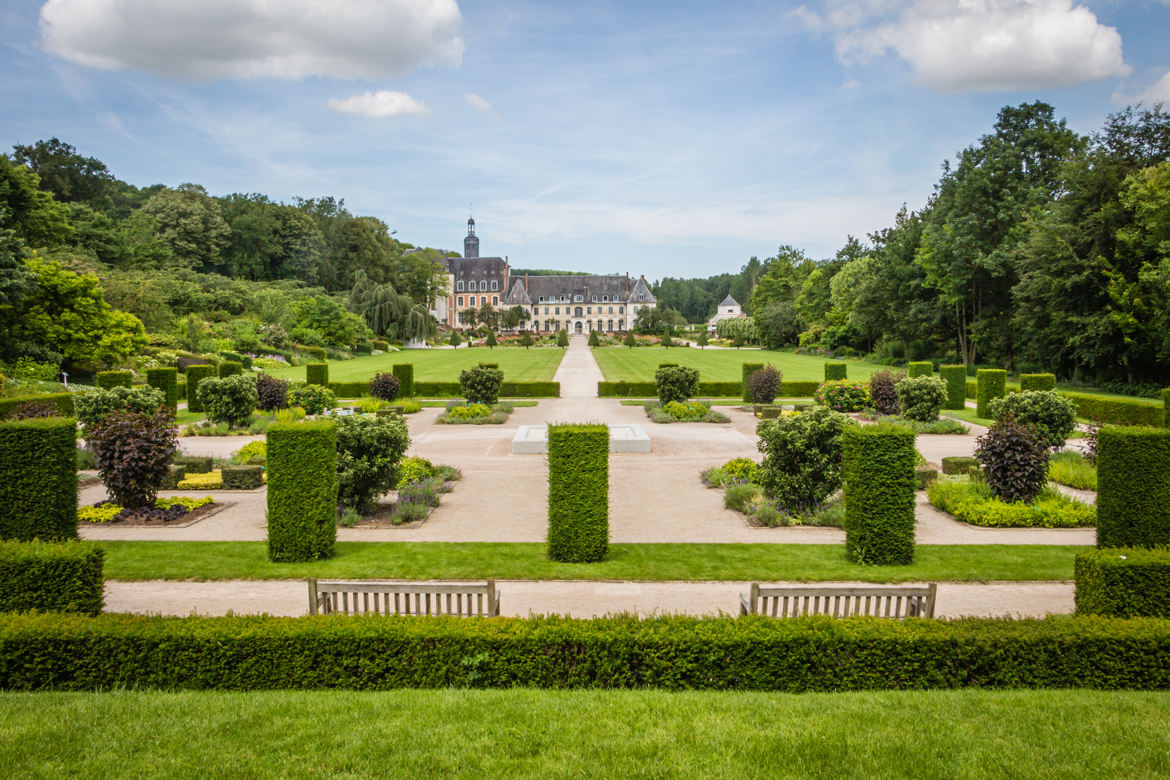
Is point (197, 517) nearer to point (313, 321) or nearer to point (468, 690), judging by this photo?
point (468, 690)

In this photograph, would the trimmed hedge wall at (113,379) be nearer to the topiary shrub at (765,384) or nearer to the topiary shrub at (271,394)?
the topiary shrub at (271,394)

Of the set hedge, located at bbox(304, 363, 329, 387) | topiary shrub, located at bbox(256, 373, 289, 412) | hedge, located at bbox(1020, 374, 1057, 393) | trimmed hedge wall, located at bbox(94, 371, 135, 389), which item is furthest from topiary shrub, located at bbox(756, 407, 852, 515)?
hedge, located at bbox(304, 363, 329, 387)

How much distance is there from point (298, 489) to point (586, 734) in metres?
6.11

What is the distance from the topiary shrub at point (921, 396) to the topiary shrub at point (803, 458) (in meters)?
11.3

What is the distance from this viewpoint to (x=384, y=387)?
995 inches

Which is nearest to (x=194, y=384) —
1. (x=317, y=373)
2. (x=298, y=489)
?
(x=317, y=373)

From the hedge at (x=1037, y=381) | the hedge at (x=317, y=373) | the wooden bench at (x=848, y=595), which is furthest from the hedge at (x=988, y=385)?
the hedge at (x=317, y=373)

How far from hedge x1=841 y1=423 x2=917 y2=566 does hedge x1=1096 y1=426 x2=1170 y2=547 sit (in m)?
2.52

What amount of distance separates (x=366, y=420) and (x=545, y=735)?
789cm

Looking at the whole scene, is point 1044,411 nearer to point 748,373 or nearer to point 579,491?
point 579,491

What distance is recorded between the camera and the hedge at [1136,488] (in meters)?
8.95

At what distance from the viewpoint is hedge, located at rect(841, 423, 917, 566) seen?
8977 millimetres

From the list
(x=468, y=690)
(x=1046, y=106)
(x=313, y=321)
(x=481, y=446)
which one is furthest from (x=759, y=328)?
(x=468, y=690)

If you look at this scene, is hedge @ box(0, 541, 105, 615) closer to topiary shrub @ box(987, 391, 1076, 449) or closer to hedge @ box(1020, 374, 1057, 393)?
topiary shrub @ box(987, 391, 1076, 449)
